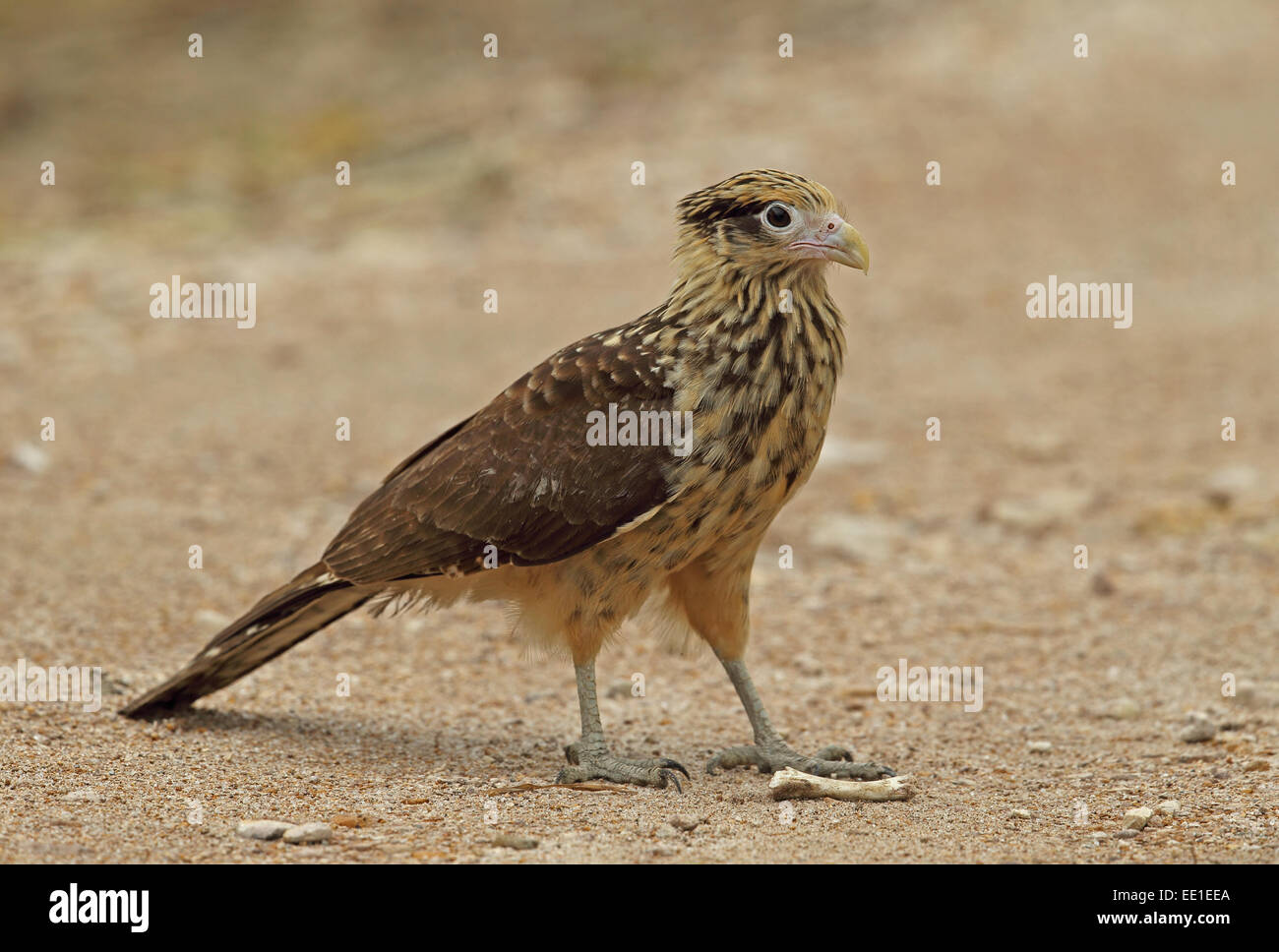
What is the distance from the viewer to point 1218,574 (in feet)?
30.8

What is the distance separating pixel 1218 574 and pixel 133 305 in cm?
975

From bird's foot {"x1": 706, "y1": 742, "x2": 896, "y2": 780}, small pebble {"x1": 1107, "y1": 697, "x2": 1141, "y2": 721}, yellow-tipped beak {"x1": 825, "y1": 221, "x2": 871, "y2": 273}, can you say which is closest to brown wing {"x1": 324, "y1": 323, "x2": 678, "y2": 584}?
yellow-tipped beak {"x1": 825, "y1": 221, "x2": 871, "y2": 273}

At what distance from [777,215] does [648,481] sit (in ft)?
3.90

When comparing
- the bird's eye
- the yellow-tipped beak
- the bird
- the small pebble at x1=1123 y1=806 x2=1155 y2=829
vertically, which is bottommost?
the small pebble at x1=1123 y1=806 x2=1155 y2=829

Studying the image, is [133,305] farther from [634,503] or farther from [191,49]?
[634,503]

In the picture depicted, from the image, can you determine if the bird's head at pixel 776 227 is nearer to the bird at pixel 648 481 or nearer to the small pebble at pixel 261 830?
the bird at pixel 648 481

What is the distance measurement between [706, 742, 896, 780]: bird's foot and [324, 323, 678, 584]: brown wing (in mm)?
1177

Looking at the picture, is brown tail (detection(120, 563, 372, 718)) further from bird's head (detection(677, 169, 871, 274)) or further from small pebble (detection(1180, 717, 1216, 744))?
small pebble (detection(1180, 717, 1216, 744))

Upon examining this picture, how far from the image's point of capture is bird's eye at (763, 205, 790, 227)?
6.02 metres

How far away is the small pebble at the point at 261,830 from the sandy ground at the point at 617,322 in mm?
137

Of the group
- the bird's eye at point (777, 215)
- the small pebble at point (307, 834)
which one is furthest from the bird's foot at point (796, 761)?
the bird's eye at point (777, 215)

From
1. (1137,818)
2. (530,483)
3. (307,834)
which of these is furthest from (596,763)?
(1137,818)

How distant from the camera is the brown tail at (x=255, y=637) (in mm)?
6391

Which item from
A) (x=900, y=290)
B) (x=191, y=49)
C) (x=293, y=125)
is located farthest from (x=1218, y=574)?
(x=191, y=49)
